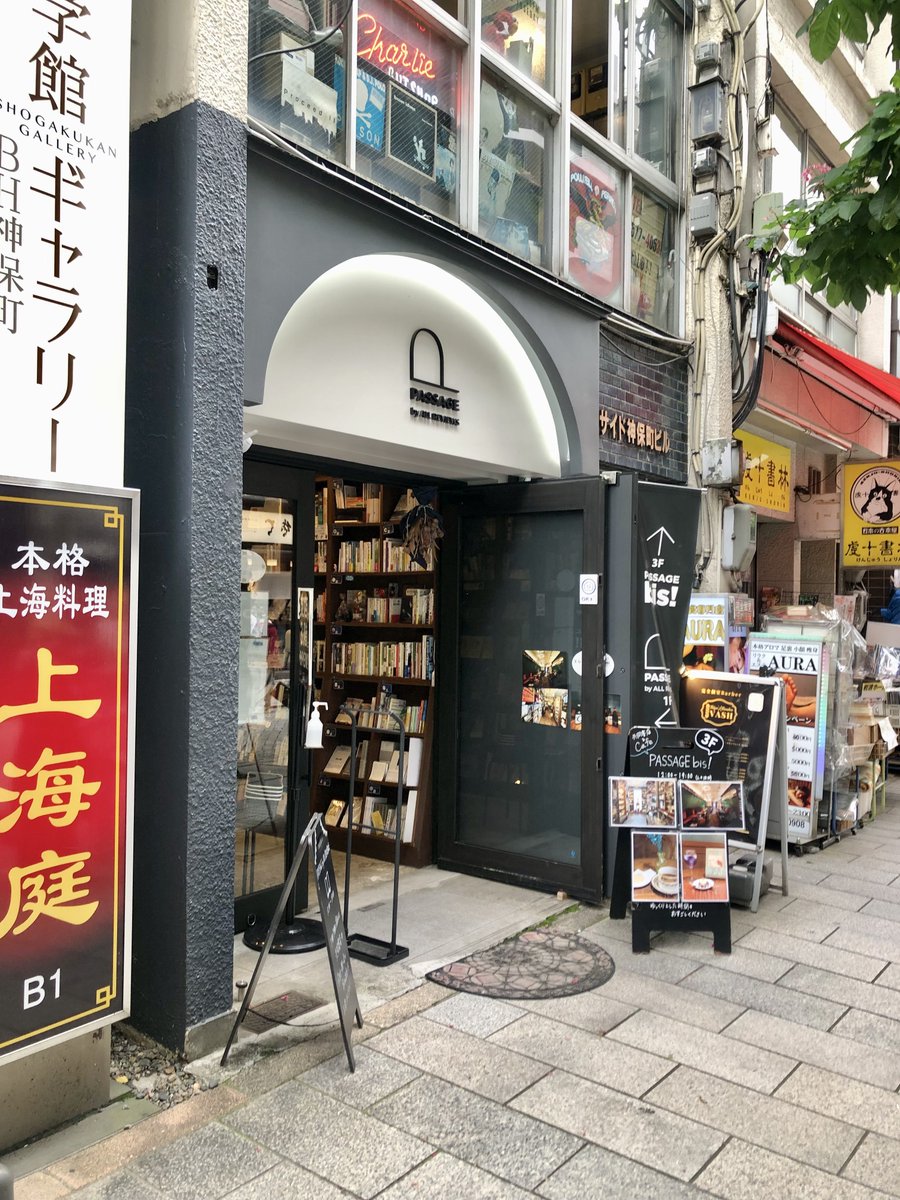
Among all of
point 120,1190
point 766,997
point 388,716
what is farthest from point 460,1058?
point 388,716

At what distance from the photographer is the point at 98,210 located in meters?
3.28

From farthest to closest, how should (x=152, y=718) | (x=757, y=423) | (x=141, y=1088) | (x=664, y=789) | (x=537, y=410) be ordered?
(x=757, y=423), (x=537, y=410), (x=664, y=789), (x=152, y=718), (x=141, y=1088)

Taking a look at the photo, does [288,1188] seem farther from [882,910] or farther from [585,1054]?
[882,910]

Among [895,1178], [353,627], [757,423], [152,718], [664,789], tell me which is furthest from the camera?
[757,423]

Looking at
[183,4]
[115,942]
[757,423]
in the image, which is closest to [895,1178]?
[115,942]

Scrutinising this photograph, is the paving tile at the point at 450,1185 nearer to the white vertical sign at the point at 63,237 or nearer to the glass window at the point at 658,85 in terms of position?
the white vertical sign at the point at 63,237

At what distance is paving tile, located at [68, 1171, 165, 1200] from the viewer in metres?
2.88

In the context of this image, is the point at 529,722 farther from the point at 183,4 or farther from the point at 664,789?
the point at 183,4

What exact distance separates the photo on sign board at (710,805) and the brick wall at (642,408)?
254 cm

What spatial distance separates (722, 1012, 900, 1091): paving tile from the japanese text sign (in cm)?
265

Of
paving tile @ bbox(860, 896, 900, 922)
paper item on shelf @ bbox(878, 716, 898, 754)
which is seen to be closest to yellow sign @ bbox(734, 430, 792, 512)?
paper item on shelf @ bbox(878, 716, 898, 754)

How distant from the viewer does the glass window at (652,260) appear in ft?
24.3

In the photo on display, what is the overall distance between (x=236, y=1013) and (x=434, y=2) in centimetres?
550

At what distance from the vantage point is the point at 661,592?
5.78m
